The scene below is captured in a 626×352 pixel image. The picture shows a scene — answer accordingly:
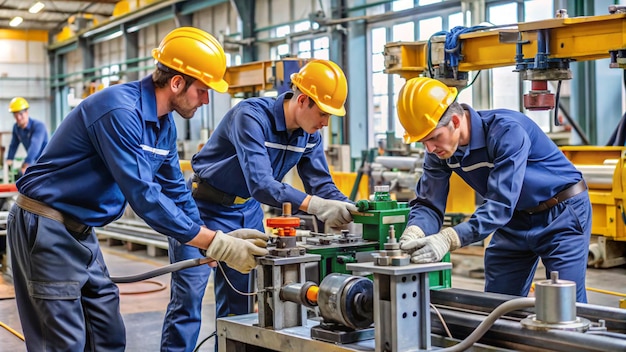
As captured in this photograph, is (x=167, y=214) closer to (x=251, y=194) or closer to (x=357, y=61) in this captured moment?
(x=251, y=194)

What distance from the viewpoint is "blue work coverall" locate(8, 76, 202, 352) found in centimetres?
256

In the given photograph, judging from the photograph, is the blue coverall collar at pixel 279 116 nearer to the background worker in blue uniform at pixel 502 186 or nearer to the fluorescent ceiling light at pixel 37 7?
the background worker in blue uniform at pixel 502 186

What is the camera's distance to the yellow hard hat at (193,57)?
9.16 feet

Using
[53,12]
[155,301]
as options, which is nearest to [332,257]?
[155,301]

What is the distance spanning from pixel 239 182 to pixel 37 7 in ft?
53.8

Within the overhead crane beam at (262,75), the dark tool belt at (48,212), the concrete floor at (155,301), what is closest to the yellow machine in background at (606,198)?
the concrete floor at (155,301)

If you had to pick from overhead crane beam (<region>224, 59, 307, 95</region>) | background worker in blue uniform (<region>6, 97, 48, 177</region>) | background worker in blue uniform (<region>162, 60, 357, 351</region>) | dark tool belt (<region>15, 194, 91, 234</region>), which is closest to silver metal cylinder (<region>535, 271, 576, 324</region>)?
background worker in blue uniform (<region>162, 60, 357, 351</region>)

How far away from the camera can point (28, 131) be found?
10.1m

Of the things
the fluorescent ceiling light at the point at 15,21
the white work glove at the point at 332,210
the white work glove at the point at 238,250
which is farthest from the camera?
the fluorescent ceiling light at the point at 15,21

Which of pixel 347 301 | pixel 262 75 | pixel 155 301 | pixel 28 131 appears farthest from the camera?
pixel 28 131

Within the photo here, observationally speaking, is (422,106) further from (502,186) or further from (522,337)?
(522,337)

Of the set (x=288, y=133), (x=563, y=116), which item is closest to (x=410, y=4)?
(x=563, y=116)

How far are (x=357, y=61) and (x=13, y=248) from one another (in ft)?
26.6

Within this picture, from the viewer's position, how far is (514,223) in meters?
3.18
